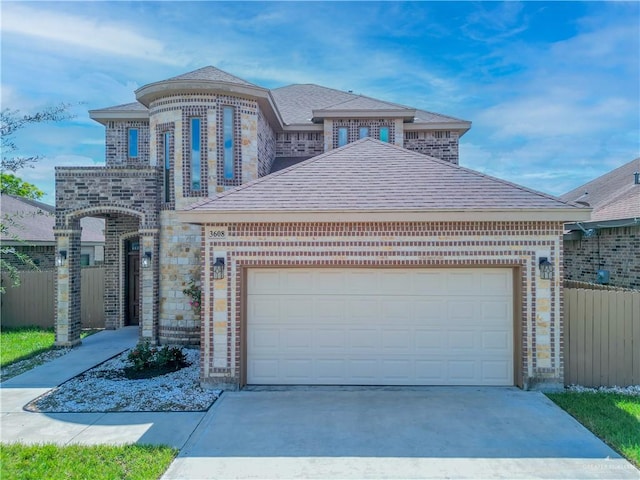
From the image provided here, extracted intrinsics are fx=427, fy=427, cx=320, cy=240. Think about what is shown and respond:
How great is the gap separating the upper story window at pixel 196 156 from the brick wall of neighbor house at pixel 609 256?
11113 millimetres

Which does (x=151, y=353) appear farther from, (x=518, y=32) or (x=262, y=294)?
(x=518, y=32)

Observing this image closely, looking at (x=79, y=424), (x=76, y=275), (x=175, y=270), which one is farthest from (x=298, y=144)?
(x=79, y=424)

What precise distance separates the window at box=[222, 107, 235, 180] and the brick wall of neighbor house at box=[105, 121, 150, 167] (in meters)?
4.30

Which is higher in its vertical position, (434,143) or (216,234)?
(434,143)

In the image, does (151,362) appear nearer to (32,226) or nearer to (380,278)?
(380,278)

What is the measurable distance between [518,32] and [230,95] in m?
7.53

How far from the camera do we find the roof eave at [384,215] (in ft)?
23.8

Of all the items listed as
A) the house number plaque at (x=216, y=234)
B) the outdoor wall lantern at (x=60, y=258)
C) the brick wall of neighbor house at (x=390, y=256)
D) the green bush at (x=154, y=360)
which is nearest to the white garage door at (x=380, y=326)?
the brick wall of neighbor house at (x=390, y=256)

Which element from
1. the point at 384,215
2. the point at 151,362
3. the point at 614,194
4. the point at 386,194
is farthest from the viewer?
the point at 614,194

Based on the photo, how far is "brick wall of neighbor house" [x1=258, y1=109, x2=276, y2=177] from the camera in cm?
1220

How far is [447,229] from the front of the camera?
295 inches

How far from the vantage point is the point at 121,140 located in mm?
14188

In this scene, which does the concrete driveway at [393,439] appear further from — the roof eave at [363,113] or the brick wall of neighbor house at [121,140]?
the brick wall of neighbor house at [121,140]

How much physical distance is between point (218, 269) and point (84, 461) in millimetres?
3418
